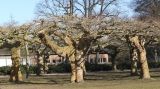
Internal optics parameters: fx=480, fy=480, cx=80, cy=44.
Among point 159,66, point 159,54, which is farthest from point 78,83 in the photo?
point 159,54

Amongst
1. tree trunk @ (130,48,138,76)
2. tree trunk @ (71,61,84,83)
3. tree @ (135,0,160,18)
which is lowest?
tree trunk @ (71,61,84,83)

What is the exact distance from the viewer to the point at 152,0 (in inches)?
2635

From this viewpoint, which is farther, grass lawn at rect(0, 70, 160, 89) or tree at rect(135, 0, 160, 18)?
tree at rect(135, 0, 160, 18)

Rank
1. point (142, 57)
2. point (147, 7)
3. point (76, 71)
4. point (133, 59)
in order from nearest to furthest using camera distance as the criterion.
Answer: point (76, 71) → point (142, 57) → point (133, 59) → point (147, 7)

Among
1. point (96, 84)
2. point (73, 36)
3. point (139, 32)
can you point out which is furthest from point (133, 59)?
point (96, 84)

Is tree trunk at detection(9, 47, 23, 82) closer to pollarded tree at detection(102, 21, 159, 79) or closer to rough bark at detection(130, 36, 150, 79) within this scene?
pollarded tree at detection(102, 21, 159, 79)

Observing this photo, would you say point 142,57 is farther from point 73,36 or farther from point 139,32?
point 73,36

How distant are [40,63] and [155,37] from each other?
89.9 feet

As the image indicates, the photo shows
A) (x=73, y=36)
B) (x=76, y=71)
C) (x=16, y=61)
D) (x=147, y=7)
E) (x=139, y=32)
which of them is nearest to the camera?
(x=73, y=36)

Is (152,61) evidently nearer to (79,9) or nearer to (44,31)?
(79,9)

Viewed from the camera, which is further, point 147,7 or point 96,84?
point 147,7

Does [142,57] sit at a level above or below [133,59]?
below

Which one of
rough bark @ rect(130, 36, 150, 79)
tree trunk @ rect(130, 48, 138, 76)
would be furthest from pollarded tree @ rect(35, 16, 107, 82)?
tree trunk @ rect(130, 48, 138, 76)

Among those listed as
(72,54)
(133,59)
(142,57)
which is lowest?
(142,57)
